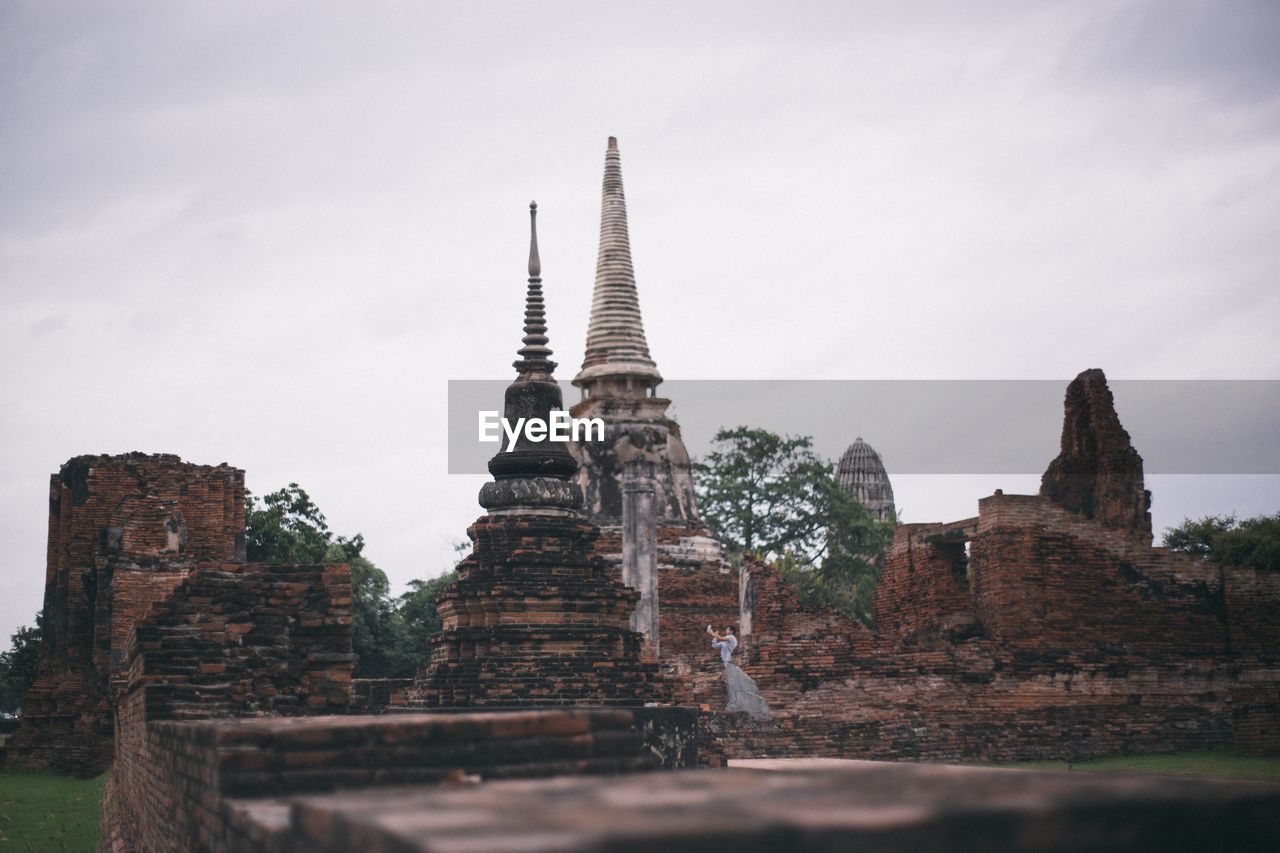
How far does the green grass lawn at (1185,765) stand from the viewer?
13.2 metres

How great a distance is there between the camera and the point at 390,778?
3.84 metres

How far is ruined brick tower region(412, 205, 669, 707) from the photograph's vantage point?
38.8 feet

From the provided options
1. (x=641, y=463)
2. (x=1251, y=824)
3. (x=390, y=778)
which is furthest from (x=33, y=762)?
(x=1251, y=824)

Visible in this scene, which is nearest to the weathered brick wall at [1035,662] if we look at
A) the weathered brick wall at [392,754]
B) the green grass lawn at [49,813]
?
the green grass lawn at [49,813]

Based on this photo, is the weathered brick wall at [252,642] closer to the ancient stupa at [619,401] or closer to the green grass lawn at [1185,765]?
the green grass lawn at [1185,765]

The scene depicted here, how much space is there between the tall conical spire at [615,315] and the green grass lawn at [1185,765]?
44.8ft

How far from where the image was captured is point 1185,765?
593 inches

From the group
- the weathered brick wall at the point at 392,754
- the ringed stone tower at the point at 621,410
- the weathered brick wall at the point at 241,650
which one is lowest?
the weathered brick wall at the point at 392,754

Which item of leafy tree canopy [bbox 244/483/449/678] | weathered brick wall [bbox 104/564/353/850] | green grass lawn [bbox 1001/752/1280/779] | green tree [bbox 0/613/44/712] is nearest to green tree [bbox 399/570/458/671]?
leafy tree canopy [bbox 244/483/449/678]

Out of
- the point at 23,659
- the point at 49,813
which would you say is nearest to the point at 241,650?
the point at 49,813

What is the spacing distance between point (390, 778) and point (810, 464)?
133ft

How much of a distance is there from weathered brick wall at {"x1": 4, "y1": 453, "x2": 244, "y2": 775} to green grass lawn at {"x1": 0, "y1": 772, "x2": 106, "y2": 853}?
137cm

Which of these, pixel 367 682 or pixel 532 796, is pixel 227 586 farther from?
pixel 367 682

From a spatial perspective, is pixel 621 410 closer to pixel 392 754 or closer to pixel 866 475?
pixel 392 754
